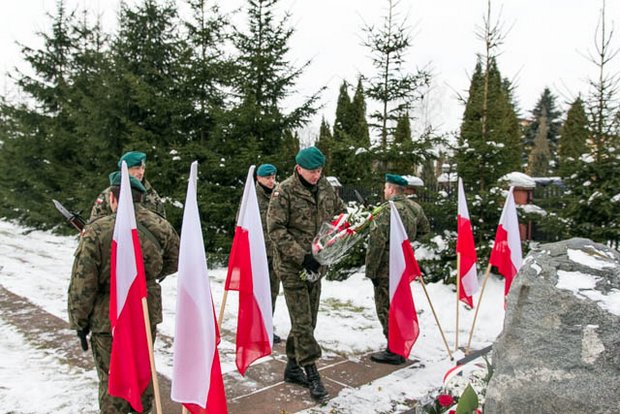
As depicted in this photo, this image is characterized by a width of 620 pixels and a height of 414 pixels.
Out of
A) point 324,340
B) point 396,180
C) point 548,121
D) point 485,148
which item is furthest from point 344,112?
point 548,121

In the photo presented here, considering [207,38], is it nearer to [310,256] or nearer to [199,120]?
[199,120]

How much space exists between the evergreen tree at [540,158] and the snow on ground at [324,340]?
24.7 m

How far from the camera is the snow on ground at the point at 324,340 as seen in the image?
159 inches

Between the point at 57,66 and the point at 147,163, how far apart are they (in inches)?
379

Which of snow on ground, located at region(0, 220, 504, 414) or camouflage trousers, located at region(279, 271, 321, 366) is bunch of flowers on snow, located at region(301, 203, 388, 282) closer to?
camouflage trousers, located at region(279, 271, 321, 366)

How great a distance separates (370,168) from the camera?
9523 mm

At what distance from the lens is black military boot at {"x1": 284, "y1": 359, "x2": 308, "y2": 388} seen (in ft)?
14.4

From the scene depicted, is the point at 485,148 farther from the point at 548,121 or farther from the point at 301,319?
the point at 548,121

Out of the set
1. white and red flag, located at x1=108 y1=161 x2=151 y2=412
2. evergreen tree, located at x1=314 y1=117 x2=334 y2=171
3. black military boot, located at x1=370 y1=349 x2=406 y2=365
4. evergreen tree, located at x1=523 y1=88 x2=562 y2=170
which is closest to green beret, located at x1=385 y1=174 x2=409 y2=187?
black military boot, located at x1=370 y1=349 x2=406 y2=365

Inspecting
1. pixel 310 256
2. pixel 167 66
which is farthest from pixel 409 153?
pixel 167 66

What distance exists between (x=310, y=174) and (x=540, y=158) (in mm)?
32635

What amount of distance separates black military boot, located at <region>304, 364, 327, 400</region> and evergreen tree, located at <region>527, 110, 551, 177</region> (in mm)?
28331

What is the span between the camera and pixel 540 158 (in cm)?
3262

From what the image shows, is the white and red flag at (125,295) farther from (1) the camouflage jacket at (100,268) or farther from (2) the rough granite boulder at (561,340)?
(2) the rough granite boulder at (561,340)
